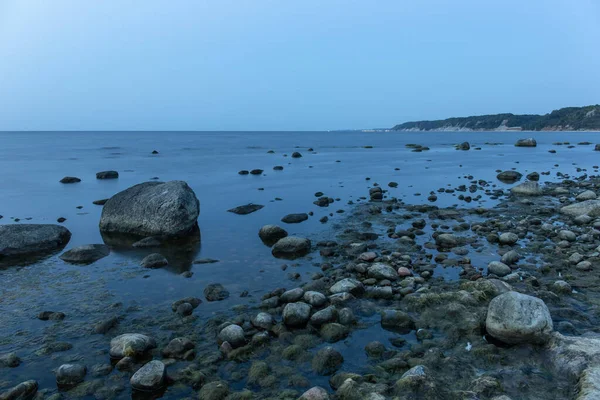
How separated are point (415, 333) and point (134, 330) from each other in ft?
21.2

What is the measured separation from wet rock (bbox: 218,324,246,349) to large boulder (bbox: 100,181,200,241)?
29.9 feet

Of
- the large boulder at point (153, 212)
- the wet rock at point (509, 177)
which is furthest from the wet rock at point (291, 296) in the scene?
the wet rock at point (509, 177)

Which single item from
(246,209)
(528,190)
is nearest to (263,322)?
(246,209)

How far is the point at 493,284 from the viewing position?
978 cm

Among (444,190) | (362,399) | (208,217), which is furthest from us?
(444,190)

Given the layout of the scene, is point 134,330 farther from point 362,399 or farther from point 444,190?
point 444,190

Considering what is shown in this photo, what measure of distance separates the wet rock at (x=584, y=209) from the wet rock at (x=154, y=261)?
61.3ft

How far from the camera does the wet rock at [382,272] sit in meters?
11.1

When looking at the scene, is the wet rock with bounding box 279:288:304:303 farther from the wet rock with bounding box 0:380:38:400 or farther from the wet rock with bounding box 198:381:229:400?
the wet rock with bounding box 0:380:38:400

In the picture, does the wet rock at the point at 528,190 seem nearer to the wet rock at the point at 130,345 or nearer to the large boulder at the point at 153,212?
the large boulder at the point at 153,212

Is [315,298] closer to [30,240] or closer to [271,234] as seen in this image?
[271,234]

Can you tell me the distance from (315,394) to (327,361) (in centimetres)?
112

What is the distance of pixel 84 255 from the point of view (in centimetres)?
1372

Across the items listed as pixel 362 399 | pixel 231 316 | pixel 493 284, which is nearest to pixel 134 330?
pixel 231 316
